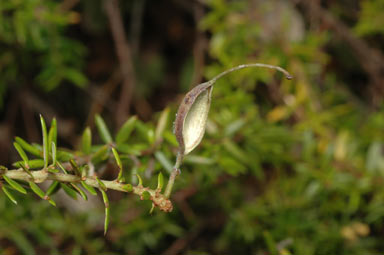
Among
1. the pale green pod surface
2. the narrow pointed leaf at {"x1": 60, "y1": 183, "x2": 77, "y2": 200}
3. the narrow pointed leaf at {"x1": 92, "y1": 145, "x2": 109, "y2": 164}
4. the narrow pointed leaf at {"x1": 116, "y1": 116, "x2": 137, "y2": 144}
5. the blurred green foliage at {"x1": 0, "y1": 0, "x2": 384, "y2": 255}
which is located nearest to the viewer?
the pale green pod surface

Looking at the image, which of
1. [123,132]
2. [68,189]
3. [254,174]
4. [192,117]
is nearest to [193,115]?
[192,117]

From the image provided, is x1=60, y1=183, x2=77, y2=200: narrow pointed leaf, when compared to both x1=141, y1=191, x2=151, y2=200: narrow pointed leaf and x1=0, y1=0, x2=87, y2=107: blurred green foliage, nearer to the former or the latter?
x1=141, y1=191, x2=151, y2=200: narrow pointed leaf

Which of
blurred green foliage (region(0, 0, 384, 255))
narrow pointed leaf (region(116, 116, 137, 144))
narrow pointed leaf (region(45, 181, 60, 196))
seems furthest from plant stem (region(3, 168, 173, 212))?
blurred green foliage (region(0, 0, 384, 255))

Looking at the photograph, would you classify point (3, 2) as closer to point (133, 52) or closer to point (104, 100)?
point (104, 100)

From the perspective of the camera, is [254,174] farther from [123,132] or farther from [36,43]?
[36,43]

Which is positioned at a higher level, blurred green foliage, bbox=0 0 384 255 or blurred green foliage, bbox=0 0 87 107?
blurred green foliage, bbox=0 0 87 107

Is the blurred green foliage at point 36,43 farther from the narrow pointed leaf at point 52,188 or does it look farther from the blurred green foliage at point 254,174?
the narrow pointed leaf at point 52,188
